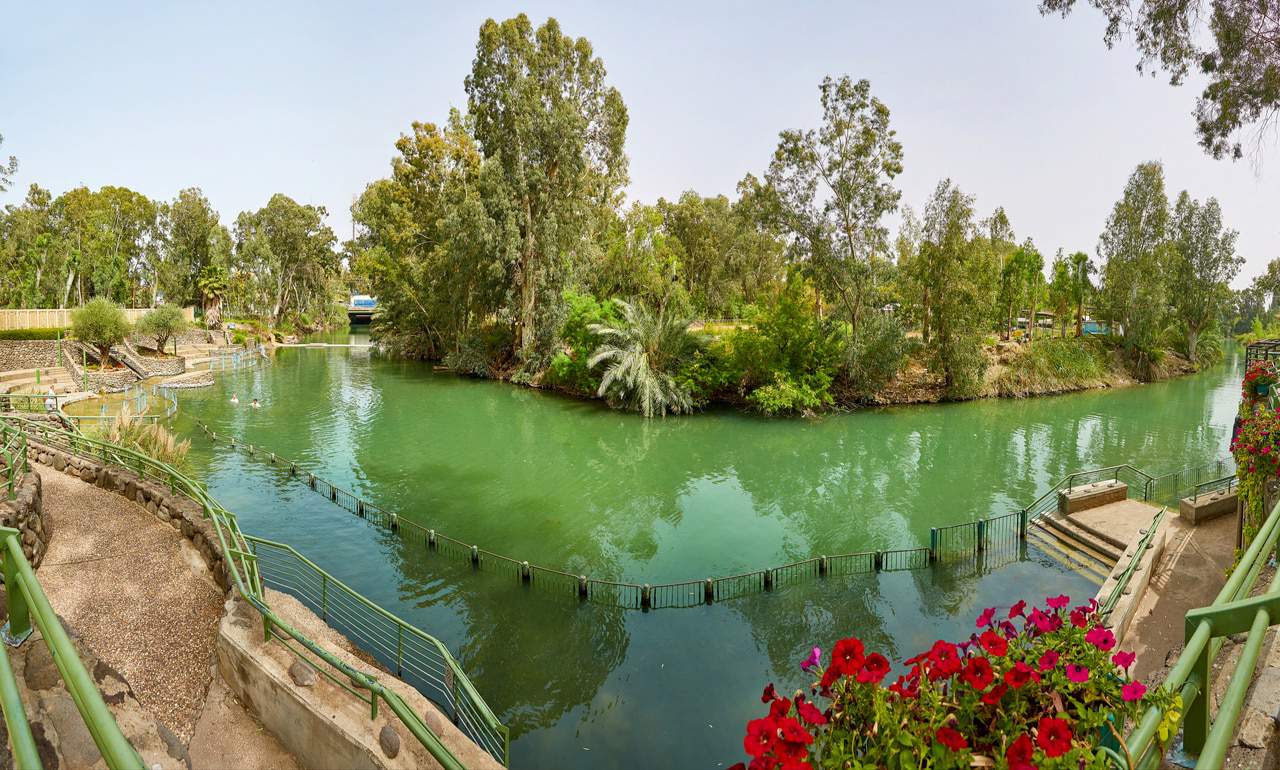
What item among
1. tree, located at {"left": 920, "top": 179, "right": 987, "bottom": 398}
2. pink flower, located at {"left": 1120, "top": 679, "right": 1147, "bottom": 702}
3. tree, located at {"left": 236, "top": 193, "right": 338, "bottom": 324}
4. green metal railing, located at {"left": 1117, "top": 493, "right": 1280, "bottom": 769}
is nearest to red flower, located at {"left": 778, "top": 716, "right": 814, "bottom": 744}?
green metal railing, located at {"left": 1117, "top": 493, "right": 1280, "bottom": 769}

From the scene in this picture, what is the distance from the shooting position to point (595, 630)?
33.7 ft

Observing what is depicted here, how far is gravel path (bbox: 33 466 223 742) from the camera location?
20.9 feet

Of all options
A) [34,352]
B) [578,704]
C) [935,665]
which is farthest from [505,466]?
[34,352]

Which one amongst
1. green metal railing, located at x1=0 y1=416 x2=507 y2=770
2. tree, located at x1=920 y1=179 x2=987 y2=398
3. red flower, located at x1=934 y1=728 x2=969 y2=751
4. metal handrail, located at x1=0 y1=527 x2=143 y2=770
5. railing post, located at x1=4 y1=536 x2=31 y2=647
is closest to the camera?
metal handrail, located at x1=0 y1=527 x2=143 y2=770

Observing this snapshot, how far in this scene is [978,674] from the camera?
2.39m

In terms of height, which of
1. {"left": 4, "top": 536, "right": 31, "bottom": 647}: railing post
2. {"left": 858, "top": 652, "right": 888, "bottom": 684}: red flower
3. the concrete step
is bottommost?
the concrete step

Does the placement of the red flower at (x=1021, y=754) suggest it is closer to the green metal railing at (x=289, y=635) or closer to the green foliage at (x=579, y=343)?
the green metal railing at (x=289, y=635)

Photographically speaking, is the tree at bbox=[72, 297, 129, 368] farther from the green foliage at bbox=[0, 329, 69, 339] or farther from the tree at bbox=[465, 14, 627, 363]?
the tree at bbox=[465, 14, 627, 363]

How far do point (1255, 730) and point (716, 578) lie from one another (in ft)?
31.3

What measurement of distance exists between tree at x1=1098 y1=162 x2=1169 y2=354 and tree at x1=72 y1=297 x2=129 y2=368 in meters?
62.4

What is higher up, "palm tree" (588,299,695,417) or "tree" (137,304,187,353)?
"tree" (137,304,187,353)

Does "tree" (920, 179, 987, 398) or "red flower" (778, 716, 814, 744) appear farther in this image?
"tree" (920, 179, 987, 398)

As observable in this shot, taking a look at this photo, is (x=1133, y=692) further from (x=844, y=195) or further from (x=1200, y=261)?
(x=1200, y=261)

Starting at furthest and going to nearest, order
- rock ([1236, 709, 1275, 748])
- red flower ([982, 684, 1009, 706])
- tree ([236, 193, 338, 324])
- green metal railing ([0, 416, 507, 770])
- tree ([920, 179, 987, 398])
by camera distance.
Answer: tree ([236, 193, 338, 324]), tree ([920, 179, 987, 398]), green metal railing ([0, 416, 507, 770]), rock ([1236, 709, 1275, 748]), red flower ([982, 684, 1009, 706])
